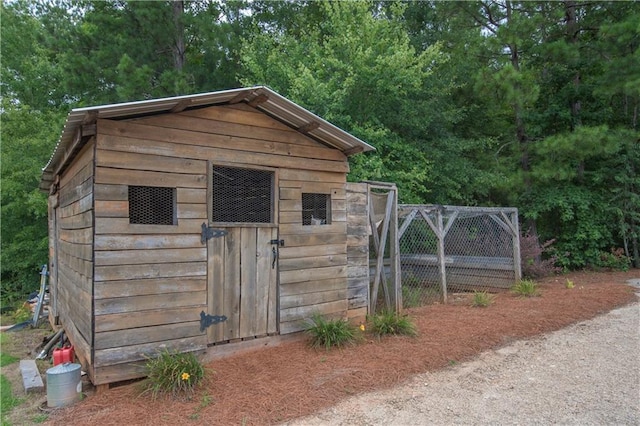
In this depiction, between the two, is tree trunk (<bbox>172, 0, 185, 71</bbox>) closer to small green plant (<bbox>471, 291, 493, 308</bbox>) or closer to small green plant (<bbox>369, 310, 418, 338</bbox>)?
small green plant (<bbox>369, 310, 418, 338</bbox>)

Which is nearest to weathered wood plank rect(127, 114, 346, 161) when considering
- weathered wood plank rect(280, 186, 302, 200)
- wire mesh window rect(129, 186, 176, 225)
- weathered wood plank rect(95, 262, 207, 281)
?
weathered wood plank rect(280, 186, 302, 200)

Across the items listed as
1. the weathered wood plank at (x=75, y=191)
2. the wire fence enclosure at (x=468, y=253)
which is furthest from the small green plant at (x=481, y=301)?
the weathered wood plank at (x=75, y=191)

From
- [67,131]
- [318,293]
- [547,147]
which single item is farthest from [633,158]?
[67,131]

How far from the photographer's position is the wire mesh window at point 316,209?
528cm

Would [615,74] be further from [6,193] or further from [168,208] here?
[6,193]

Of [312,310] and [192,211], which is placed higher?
[192,211]

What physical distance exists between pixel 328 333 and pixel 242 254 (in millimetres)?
1392

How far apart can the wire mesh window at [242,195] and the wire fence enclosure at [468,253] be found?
13.5 feet

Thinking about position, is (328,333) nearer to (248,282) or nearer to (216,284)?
(248,282)

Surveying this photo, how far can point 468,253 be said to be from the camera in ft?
29.7

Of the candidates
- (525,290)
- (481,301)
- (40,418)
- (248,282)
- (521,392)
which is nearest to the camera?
(40,418)

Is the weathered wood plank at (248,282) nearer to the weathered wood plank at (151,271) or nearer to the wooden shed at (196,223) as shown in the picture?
the wooden shed at (196,223)

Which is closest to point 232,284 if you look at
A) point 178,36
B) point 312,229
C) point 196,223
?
point 196,223

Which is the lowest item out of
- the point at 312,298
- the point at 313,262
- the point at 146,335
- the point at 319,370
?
the point at 319,370
